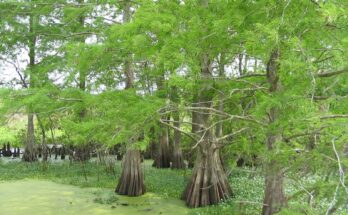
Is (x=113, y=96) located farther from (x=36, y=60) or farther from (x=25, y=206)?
(x=36, y=60)

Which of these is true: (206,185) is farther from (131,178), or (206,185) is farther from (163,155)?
(163,155)

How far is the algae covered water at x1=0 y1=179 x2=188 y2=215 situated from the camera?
359 inches

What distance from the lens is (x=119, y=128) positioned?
6.69 meters

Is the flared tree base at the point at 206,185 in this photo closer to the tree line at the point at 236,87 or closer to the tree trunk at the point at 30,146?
the tree line at the point at 236,87

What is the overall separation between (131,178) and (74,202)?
1739 millimetres

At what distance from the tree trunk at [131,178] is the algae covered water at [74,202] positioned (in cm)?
24

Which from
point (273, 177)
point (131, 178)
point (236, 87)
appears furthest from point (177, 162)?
point (273, 177)

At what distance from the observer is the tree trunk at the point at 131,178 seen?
11078 mm

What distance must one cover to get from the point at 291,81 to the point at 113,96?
10.8 feet

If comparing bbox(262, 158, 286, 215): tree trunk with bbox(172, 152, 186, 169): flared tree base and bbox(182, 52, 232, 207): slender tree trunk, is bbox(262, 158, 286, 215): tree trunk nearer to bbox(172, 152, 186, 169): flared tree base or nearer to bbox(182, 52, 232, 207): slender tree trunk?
bbox(182, 52, 232, 207): slender tree trunk

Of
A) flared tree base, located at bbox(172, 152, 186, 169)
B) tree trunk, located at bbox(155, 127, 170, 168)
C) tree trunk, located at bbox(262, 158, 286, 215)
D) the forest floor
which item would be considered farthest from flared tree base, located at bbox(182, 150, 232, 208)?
tree trunk, located at bbox(155, 127, 170, 168)

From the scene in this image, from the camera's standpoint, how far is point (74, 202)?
9984 mm

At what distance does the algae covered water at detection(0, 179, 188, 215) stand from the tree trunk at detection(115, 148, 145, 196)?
0.24 metres

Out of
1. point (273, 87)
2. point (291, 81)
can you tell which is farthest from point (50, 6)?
point (291, 81)
